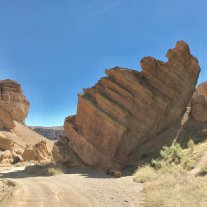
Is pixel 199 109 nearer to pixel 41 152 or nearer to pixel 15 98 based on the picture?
pixel 41 152

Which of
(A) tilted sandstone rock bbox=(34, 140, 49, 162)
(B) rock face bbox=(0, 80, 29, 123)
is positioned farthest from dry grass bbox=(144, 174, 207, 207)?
(B) rock face bbox=(0, 80, 29, 123)

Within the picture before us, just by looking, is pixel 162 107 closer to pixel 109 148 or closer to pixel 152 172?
pixel 109 148

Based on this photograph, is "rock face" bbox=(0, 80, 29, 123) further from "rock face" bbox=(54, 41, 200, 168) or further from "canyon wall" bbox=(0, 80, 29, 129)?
"rock face" bbox=(54, 41, 200, 168)

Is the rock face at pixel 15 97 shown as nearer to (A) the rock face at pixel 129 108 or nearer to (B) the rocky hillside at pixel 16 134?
(B) the rocky hillside at pixel 16 134

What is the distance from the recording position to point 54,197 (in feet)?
42.1

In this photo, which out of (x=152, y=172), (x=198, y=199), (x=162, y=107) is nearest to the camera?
(x=198, y=199)

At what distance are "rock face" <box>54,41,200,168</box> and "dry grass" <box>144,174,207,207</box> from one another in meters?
10.6

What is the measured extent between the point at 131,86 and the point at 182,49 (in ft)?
18.9

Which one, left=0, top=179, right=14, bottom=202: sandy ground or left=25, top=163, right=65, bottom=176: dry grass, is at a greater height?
left=25, top=163, right=65, bottom=176: dry grass

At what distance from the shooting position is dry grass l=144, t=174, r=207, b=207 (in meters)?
11.2

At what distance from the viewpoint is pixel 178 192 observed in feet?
41.6

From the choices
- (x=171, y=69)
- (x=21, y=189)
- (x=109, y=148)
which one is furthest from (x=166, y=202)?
(x=171, y=69)

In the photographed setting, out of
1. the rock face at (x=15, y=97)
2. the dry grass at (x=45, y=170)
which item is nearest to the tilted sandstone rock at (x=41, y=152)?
the dry grass at (x=45, y=170)

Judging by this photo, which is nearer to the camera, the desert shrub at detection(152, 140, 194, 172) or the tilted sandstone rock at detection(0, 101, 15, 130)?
the desert shrub at detection(152, 140, 194, 172)
